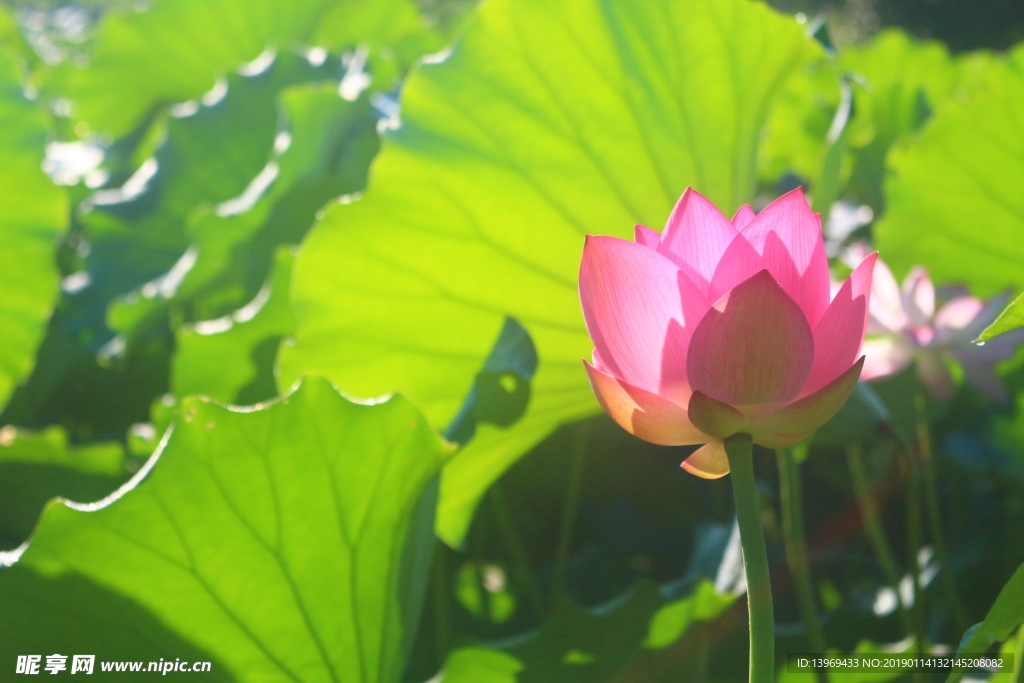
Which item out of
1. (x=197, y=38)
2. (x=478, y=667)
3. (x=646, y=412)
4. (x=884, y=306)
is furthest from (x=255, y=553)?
(x=197, y=38)

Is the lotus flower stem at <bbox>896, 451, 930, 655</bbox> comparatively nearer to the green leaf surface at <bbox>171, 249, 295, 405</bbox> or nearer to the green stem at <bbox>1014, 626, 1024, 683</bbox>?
the green stem at <bbox>1014, 626, 1024, 683</bbox>

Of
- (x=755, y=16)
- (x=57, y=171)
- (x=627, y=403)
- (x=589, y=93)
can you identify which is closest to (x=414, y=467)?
(x=627, y=403)

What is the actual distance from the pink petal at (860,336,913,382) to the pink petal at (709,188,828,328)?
0.32m

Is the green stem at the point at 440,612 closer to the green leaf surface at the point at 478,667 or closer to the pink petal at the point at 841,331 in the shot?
the green leaf surface at the point at 478,667

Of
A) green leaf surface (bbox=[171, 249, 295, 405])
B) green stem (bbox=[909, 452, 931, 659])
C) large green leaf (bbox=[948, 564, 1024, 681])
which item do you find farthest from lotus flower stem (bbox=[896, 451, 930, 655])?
green leaf surface (bbox=[171, 249, 295, 405])

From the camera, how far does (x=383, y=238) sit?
784mm

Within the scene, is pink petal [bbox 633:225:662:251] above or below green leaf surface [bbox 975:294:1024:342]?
above

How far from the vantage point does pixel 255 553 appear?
525mm

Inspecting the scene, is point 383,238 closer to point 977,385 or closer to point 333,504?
point 333,504

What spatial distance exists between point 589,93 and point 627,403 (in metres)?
0.47

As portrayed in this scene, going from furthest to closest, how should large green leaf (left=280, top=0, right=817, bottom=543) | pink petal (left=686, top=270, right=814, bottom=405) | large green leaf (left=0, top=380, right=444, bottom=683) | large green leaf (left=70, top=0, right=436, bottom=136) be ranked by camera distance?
large green leaf (left=70, top=0, right=436, bottom=136), large green leaf (left=280, top=0, right=817, bottom=543), large green leaf (left=0, top=380, right=444, bottom=683), pink petal (left=686, top=270, right=814, bottom=405)

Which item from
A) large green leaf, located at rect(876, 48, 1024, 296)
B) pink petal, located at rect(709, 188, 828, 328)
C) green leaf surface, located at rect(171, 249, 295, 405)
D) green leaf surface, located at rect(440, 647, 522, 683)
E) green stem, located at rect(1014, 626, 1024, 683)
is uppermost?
large green leaf, located at rect(876, 48, 1024, 296)

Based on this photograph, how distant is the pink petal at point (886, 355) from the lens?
64cm

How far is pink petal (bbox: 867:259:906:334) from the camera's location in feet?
2.21
